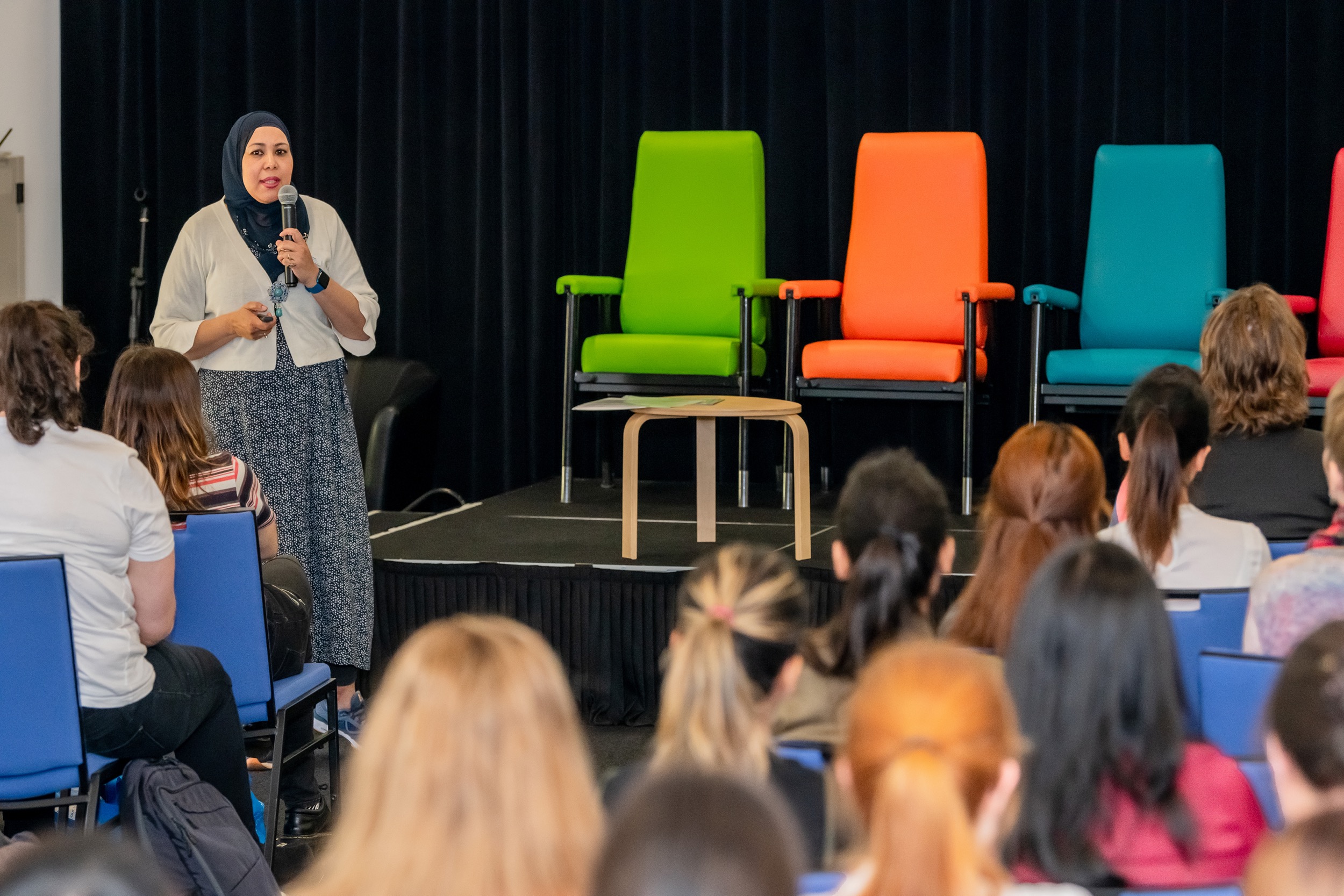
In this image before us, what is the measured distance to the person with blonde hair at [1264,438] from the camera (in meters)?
2.74

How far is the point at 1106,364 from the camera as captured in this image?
13.4 ft

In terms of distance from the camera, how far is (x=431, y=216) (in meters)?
5.58

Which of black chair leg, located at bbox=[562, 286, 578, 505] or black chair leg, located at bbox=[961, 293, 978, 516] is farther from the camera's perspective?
black chair leg, located at bbox=[562, 286, 578, 505]

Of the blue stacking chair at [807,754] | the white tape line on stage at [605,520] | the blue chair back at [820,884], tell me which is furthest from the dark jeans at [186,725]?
the white tape line on stage at [605,520]

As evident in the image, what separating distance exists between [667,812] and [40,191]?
5.72m

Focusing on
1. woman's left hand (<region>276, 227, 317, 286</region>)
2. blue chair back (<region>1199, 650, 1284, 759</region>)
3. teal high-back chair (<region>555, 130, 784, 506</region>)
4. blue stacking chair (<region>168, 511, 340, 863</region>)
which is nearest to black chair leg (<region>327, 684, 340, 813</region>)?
blue stacking chair (<region>168, 511, 340, 863</region>)

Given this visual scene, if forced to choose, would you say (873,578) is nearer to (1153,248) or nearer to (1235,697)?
(1235,697)

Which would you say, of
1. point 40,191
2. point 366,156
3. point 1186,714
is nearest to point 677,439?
point 366,156

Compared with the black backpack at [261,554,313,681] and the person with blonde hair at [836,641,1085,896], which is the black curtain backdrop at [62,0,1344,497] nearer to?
the black backpack at [261,554,313,681]

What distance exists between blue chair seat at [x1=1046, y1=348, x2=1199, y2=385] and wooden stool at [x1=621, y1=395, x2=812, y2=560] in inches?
32.4

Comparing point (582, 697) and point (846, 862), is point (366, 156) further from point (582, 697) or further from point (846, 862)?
point (846, 862)

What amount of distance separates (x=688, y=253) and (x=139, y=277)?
2.18 meters

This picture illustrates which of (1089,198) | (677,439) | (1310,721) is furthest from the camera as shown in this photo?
(677,439)

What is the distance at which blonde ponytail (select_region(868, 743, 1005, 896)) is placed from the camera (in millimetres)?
886
